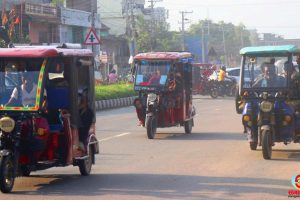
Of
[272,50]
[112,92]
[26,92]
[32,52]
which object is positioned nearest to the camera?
[32,52]

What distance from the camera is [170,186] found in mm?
10242

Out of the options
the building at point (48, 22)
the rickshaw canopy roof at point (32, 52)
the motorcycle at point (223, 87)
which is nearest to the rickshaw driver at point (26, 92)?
the rickshaw canopy roof at point (32, 52)

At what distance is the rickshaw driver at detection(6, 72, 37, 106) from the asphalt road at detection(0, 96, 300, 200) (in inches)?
51.2

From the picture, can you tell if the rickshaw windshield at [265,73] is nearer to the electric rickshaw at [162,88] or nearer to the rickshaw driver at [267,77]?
the rickshaw driver at [267,77]

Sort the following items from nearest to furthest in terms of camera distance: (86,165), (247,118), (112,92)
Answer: (86,165) < (247,118) < (112,92)

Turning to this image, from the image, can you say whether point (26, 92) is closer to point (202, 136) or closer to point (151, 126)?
point (151, 126)

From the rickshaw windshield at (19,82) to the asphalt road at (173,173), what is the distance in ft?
4.23

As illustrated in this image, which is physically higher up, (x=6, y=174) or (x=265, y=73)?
(x=265, y=73)

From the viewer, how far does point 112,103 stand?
104ft

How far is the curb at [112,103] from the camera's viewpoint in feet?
98.4

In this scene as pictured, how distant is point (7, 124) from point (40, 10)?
113 ft

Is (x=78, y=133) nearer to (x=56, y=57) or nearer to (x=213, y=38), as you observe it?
(x=56, y=57)

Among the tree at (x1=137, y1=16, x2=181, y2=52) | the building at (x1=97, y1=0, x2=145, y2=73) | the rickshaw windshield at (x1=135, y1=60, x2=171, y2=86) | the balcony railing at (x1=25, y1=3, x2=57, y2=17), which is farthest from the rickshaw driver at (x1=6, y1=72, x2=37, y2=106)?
the tree at (x1=137, y1=16, x2=181, y2=52)

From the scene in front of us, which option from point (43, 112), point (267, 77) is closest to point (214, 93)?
point (267, 77)
